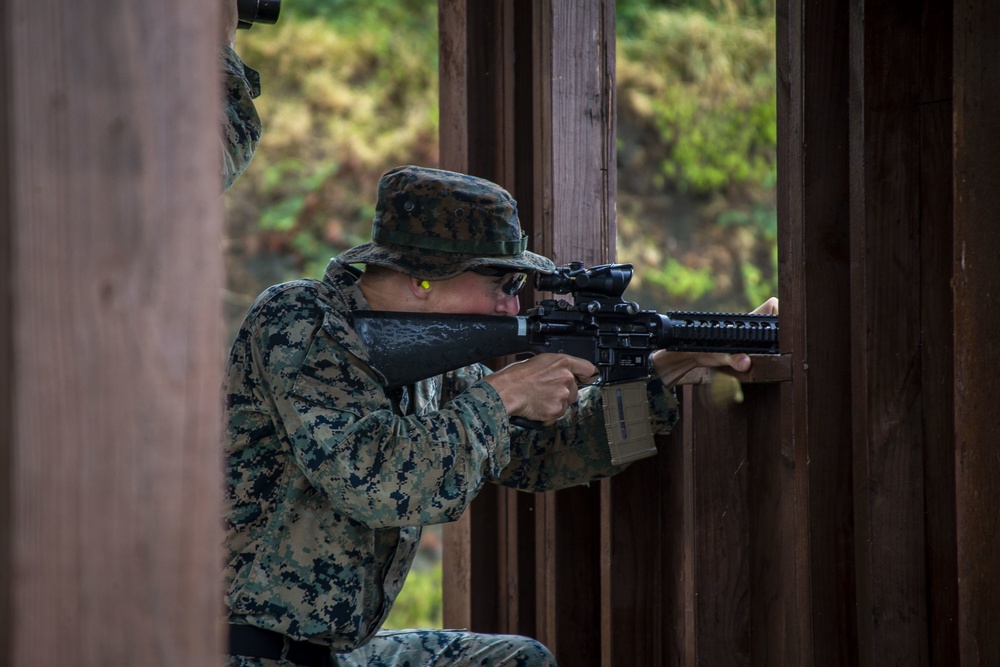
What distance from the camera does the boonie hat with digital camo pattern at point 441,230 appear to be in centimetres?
286

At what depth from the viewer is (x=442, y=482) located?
101 inches

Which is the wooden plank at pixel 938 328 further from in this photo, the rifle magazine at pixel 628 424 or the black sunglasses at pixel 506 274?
the black sunglasses at pixel 506 274

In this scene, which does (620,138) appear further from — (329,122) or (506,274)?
→ (506,274)

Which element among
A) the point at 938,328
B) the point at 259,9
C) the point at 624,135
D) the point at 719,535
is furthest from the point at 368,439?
the point at 624,135

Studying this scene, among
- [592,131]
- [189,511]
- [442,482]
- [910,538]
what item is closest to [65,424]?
[189,511]

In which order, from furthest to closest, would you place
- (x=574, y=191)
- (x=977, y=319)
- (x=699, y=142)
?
(x=699, y=142)
(x=574, y=191)
(x=977, y=319)

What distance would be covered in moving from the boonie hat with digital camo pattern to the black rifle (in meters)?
0.13

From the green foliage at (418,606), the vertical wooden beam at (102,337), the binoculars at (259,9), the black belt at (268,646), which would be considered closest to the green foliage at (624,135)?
the green foliage at (418,606)

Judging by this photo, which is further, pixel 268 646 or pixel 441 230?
pixel 441 230

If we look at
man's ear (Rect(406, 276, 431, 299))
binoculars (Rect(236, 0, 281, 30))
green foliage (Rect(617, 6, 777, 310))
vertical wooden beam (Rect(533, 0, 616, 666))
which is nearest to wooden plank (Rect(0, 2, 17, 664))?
man's ear (Rect(406, 276, 431, 299))

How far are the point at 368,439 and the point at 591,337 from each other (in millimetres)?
788

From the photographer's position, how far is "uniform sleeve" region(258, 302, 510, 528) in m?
2.50

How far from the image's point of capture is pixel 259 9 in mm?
3129

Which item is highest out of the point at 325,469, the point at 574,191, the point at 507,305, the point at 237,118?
Answer: the point at 237,118
